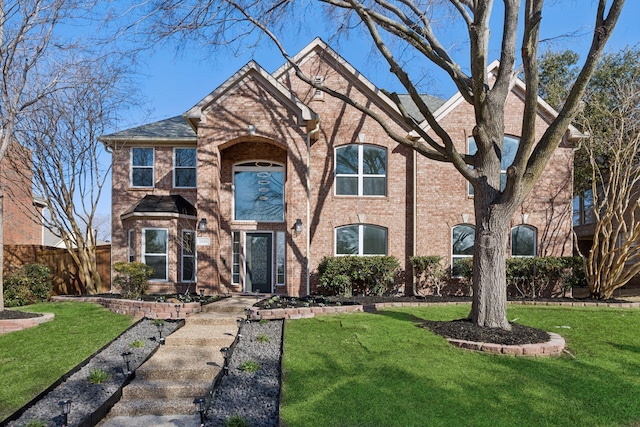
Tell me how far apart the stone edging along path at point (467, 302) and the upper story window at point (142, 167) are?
28.1ft

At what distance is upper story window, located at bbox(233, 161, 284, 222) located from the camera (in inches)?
589

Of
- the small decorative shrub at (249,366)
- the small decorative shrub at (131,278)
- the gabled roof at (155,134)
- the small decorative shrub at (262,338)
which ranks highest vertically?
the gabled roof at (155,134)

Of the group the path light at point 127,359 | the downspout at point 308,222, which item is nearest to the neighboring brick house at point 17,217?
the downspout at point 308,222

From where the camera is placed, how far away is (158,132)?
630 inches

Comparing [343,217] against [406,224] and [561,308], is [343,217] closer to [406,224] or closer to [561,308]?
[406,224]

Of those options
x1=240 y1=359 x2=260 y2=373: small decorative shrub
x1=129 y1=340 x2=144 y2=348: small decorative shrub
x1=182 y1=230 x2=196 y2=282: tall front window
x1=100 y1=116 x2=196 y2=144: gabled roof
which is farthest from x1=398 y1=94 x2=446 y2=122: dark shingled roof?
x1=129 y1=340 x2=144 y2=348: small decorative shrub

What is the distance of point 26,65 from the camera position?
9398 millimetres

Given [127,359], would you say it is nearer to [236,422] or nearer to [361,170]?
[236,422]

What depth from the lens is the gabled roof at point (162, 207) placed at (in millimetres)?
14383

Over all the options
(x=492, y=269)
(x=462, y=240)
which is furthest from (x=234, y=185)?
(x=492, y=269)

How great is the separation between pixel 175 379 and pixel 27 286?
30.2ft

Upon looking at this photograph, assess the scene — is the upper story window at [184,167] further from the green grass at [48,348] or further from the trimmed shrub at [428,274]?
the trimmed shrub at [428,274]

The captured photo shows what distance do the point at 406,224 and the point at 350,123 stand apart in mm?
4007

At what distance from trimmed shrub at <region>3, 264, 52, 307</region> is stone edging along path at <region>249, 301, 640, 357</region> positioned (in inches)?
311
